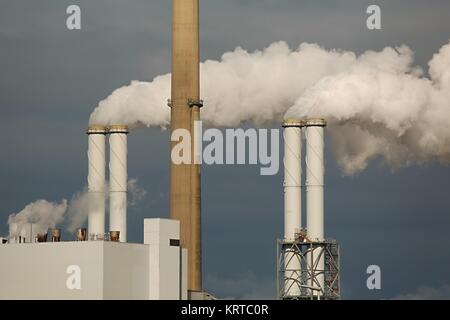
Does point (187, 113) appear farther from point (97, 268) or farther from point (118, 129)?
point (97, 268)

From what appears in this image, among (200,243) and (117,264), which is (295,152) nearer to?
(200,243)

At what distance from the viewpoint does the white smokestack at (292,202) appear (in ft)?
316

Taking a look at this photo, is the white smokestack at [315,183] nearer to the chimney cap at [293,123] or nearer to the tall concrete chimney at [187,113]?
the chimney cap at [293,123]

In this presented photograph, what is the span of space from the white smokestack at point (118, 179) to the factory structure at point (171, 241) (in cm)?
6

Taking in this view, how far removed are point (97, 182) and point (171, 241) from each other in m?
21.1

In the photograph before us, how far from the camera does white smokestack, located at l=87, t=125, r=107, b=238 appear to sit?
330ft

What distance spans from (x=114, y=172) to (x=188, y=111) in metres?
11.4

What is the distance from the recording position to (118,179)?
100m

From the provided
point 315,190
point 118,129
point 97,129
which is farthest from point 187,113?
point 97,129

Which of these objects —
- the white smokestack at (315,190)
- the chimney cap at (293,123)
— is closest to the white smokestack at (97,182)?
the chimney cap at (293,123)

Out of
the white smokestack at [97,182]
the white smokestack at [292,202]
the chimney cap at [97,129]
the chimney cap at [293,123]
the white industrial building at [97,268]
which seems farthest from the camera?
the chimney cap at [97,129]
